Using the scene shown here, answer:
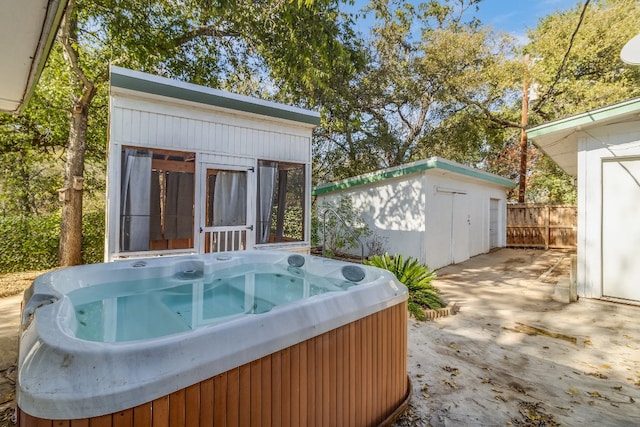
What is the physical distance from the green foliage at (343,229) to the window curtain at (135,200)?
4647 millimetres

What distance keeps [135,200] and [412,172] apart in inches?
214

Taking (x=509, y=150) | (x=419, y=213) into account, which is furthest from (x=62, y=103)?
(x=509, y=150)

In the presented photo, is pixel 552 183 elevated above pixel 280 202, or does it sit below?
above

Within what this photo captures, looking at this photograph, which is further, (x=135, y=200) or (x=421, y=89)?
(x=421, y=89)

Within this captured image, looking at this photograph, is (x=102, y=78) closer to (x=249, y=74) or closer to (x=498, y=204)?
(x=249, y=74)

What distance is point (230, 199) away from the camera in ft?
16.6

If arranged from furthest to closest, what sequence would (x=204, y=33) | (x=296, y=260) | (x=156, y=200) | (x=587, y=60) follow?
(x=587, y=60)
(x=204, y=33)
(x=156, y=200)
(x=296, y=260)

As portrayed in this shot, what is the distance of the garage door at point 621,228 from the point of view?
4.45 meters

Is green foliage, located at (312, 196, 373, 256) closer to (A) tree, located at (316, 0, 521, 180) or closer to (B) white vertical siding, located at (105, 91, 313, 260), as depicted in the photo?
(B) white vertical siding, located at (105, 91, 313, 260)

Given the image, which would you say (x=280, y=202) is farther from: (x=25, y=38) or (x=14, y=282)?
(x=14, y=282)

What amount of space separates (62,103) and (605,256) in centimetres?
1078

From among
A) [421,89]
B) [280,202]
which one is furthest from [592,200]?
[421,89]

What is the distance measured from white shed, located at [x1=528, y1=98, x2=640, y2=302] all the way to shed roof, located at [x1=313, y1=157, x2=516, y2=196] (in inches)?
87.8

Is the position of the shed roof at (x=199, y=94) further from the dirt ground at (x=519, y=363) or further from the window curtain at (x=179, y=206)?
the dirt ground at (x=519, y=363)
